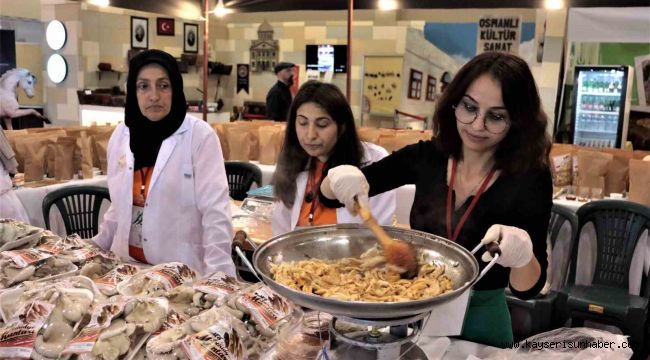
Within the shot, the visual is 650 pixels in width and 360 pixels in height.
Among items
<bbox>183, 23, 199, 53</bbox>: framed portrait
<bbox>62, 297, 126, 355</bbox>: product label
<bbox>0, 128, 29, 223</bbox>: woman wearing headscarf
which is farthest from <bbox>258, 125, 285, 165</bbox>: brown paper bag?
<bbox>183, 23, 199, 53</bbox>: framed portrait

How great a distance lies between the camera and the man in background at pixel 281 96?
22.7 feet

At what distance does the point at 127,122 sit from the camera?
2.36m

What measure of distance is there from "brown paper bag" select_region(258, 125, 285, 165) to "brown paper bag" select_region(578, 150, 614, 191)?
89.9 inches

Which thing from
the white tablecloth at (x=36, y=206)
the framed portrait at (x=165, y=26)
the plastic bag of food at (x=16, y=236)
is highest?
the framed portrait at (x=165, y=26)

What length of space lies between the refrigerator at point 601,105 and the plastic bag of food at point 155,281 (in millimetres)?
6020

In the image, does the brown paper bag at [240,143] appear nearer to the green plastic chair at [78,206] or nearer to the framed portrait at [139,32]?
→ the green plastic chair at [78,206]

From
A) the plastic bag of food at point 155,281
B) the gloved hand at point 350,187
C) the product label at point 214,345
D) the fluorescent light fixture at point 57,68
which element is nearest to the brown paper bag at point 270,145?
the plastic bag of food at point 155,281

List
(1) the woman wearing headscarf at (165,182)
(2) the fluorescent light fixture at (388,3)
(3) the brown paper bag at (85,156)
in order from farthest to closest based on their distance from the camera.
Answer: (2) the fluorescent light fixture at (388,3) → (3) the brown paper bag at (85,156) → (1) the woman wearing headscarf at (165,182)

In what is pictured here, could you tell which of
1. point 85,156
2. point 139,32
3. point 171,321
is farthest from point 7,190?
point 139,32

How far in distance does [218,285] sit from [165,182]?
0.97 meters

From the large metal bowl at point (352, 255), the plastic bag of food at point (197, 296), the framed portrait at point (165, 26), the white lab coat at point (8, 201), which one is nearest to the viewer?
the large metal bowl at point (352, 255)

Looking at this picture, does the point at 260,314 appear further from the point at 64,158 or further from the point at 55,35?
the point at 55,35

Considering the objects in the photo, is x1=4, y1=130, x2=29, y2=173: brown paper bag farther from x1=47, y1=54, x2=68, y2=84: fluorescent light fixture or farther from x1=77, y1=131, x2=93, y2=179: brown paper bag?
x1=47, y1=54, x2=68, y2=84: fluorescent light fixture

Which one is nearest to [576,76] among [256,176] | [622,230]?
[622,230]
